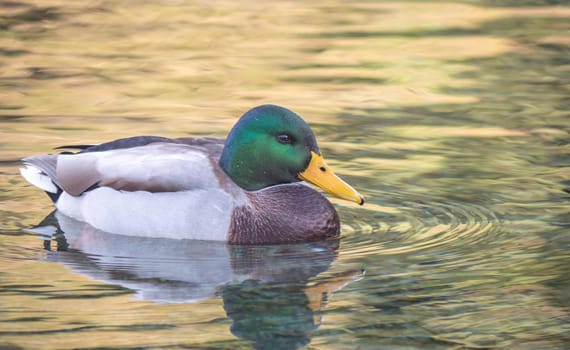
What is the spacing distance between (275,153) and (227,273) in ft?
3.77

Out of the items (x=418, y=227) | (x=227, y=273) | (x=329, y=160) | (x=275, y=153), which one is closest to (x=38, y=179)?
(x=275, y=153)

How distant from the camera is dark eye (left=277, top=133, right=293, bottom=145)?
29.3 ft

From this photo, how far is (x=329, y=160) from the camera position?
10.8 metres

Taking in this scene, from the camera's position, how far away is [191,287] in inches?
306

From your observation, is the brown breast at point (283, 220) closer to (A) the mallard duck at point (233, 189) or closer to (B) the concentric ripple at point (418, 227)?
(A) the mallard duck at point (233, 189)

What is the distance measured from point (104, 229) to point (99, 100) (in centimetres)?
388

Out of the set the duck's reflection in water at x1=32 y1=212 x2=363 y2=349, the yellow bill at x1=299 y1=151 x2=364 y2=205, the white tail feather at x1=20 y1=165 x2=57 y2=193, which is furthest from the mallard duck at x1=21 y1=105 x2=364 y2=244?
the white tail feather at x1=20 y1=165 x2=57 y2=193

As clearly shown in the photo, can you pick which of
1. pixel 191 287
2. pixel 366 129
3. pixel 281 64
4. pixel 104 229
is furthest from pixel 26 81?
pixel 191 287

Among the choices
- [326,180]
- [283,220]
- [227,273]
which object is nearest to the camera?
[227,273]

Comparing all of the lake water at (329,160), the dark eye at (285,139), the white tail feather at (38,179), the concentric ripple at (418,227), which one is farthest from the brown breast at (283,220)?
the white tail feather at (38,179)

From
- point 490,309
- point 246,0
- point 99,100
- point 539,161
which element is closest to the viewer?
point 490,309

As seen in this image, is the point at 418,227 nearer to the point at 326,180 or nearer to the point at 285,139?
the point at 326,180

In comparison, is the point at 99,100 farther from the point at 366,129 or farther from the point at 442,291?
the point at 442,291

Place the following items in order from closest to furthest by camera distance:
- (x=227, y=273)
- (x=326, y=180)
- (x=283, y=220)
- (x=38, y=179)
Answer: (x=227, y=273), (x=326, y=180), (x=283, y=220), (x=38, y=179)
